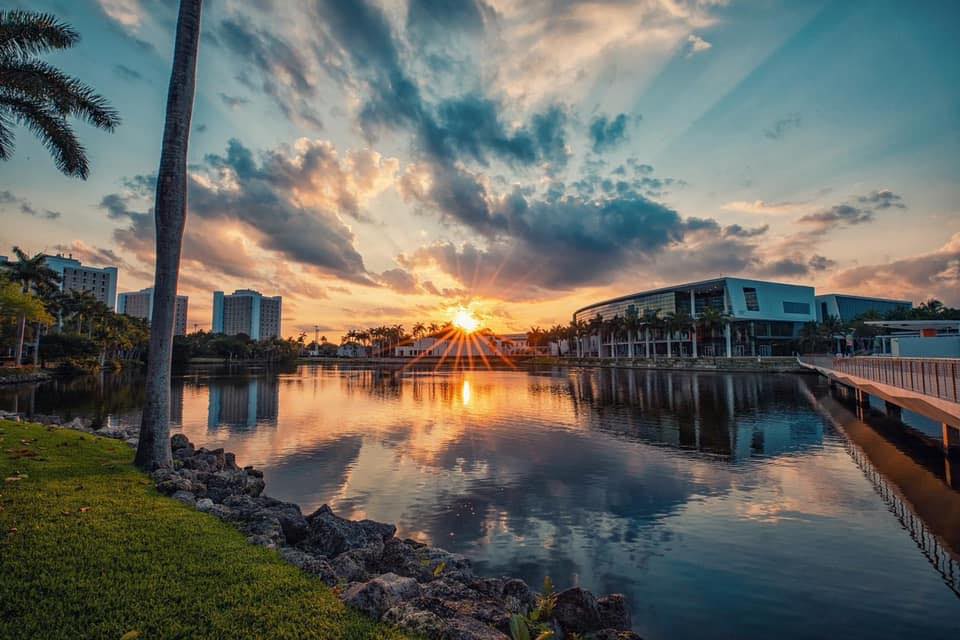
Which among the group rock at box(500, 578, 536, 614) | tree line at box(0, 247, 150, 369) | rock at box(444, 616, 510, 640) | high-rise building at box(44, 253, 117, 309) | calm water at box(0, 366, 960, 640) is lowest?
calm water at box(0, 366, 960, 640)

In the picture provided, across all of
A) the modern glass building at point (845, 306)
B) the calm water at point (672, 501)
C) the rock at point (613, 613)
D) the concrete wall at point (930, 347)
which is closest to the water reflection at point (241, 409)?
the calm water at point (672, 501)

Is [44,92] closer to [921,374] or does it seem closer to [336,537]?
[336,537]

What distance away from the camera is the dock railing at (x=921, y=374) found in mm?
A: 15758

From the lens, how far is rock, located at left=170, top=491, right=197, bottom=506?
10.5 m

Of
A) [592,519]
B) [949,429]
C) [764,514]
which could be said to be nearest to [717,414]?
[949,429]

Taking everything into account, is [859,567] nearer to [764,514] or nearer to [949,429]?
[764,514]

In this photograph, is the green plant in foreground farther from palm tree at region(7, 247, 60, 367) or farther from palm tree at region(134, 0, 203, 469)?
palm tree at region(7, 247, 60, 367)

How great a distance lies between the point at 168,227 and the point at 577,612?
13819mm

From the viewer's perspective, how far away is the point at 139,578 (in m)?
6.40

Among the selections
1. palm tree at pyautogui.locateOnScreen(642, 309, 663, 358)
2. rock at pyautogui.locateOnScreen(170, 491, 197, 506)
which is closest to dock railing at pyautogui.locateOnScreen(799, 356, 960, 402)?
rock at pyautogui.locateOnScreen(170, 491, 197, 506)

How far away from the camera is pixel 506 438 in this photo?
25.9 meters

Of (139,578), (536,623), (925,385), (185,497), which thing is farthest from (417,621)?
(925,385)

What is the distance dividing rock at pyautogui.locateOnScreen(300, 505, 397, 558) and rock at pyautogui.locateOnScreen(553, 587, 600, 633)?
4088mm

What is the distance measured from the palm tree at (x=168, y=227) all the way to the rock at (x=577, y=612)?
11.7 m
